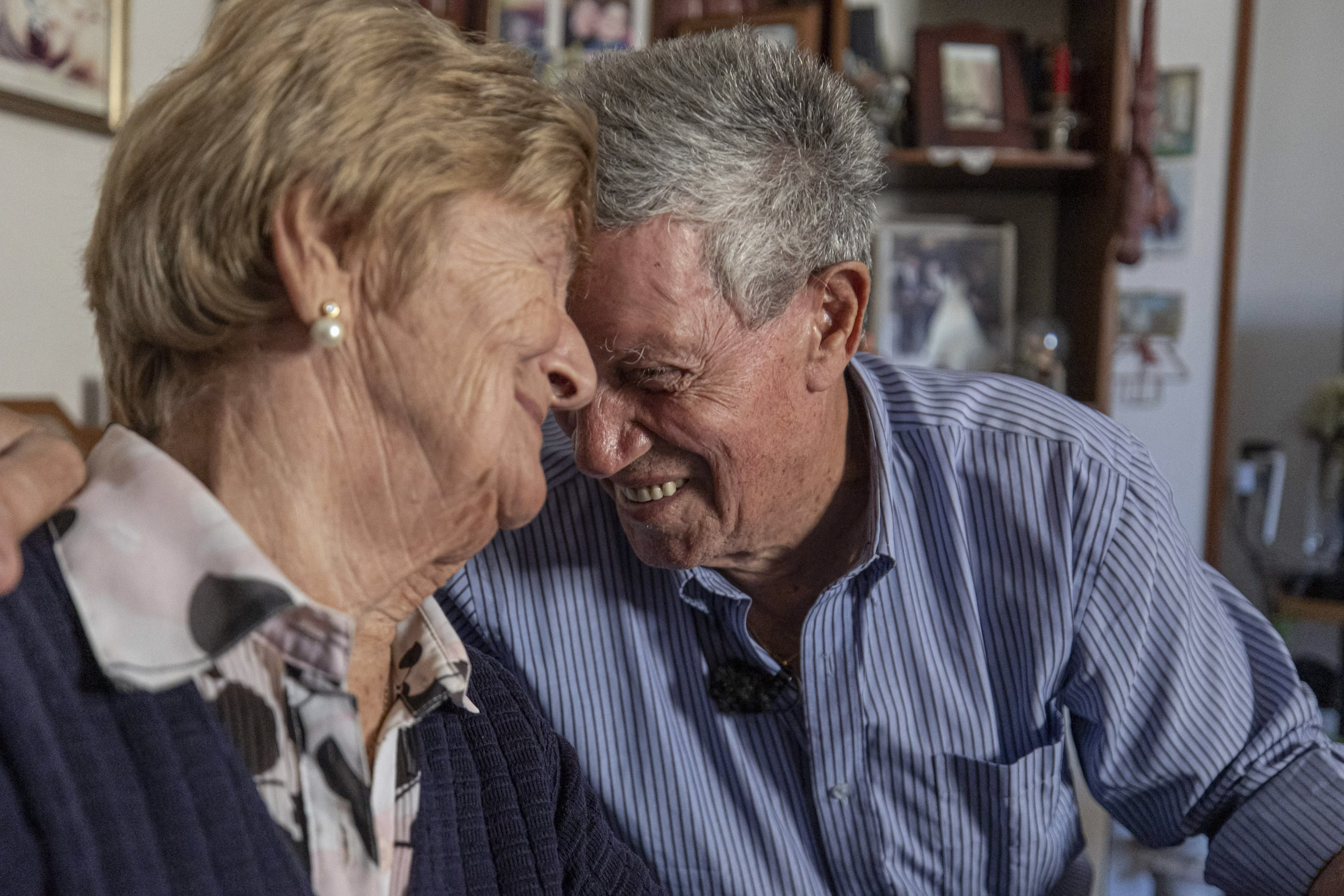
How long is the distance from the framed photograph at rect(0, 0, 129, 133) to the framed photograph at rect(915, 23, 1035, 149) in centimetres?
166

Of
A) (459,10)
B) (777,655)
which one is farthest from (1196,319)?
(777,655)

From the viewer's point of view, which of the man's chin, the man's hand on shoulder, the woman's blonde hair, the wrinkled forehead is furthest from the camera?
the man's chin

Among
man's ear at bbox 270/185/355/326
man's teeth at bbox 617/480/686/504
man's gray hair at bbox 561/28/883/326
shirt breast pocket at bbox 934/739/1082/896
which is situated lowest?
shirt breast pocket at bbox 934/739/1082/896

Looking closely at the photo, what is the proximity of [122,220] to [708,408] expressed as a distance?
611mm

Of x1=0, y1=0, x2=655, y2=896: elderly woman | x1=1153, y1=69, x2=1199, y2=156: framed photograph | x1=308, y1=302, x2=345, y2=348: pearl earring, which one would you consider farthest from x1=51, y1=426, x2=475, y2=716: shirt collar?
x1=1153, y1=69, x2=1199, y2=156: framed photograph

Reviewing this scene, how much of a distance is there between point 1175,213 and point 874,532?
2.17m

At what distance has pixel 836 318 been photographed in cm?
130

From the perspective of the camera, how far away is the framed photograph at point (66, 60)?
1.73 meters

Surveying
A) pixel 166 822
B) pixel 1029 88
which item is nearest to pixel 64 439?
pixel 166 822

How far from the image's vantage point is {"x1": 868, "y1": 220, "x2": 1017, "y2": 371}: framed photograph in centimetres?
270

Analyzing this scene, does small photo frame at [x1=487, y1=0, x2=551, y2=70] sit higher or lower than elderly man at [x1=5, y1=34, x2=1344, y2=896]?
higher

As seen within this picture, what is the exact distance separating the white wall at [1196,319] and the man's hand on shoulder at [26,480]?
2736 mm

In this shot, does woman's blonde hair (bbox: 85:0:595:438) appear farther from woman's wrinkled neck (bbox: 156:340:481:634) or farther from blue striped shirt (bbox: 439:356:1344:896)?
blue striped shirt (bbox: 439:356:1344:896)

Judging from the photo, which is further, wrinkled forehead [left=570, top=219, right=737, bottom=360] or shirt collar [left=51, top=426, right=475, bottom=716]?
wrinkled forehead [left=570, top=219, right=737, bottom=360]
